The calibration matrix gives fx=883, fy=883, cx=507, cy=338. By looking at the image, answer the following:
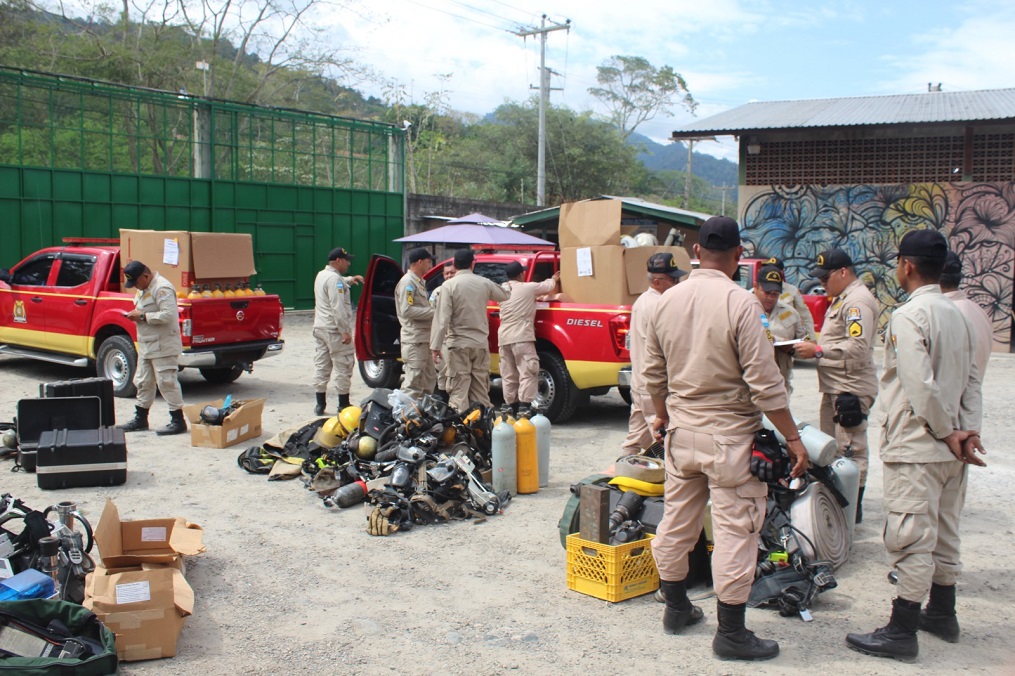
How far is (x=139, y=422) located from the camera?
8898 mm

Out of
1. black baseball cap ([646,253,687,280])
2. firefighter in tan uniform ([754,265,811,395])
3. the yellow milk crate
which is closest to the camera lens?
the yellow milk crate

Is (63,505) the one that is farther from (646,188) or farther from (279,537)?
(646,188)

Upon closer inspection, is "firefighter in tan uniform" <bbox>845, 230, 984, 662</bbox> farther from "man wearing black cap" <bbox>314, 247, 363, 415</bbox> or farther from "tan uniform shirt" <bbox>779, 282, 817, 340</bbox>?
"man wearing black cap" <bbox>314, 247, 363, 415</bbox>

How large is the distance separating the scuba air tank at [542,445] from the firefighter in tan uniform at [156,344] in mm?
3971

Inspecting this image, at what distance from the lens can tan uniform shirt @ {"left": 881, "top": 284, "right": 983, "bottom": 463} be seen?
4.04 meters

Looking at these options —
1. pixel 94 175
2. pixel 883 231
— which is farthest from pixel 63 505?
pixel 883 231

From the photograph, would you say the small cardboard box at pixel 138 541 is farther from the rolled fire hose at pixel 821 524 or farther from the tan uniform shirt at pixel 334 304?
the tan uniform shirt at pixel 334 304

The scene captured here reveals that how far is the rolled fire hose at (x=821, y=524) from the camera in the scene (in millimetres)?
5031

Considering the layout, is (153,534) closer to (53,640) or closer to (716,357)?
(53,640)

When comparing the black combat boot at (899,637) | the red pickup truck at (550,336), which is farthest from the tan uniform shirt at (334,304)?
the black combat boot at (899,637)

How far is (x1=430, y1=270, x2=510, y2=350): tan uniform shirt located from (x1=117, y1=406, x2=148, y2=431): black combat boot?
2.99 m

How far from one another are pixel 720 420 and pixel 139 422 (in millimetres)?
6794

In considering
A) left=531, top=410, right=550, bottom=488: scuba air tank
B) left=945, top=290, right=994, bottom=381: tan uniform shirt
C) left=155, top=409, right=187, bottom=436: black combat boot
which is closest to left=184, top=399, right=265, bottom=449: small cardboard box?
left=155, top=409, right=187, bottom=436: black combat boot

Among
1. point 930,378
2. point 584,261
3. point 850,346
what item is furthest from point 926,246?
point 584,261
